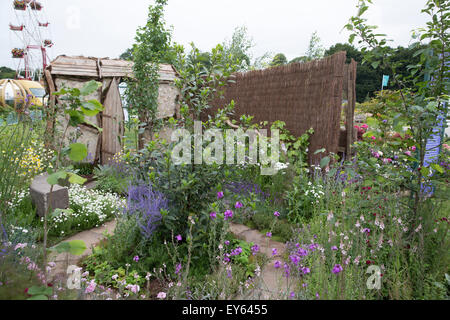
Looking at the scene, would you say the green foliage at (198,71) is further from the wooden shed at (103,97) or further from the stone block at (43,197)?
the wooden shed at (103,97)

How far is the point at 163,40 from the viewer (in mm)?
5758

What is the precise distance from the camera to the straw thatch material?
4.42 metres

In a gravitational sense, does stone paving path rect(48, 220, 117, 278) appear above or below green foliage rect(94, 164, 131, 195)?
below

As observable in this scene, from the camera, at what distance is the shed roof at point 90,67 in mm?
5641

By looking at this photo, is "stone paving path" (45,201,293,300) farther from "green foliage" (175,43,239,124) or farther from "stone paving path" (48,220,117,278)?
A: "green foliage" (175,43,239,124)

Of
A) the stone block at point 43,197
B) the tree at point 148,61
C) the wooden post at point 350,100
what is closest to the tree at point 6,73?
the tree at point 148,61

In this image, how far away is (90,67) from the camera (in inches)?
235

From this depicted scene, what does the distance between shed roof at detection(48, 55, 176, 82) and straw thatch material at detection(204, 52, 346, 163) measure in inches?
78.0

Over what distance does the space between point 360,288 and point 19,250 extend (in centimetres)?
237

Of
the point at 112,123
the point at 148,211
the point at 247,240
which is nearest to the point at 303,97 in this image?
the point at 247,240

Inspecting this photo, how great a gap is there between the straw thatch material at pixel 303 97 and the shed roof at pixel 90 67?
1.98 metres

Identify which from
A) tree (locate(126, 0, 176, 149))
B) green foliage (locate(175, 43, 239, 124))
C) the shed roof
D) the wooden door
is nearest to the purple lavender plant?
green foliage (locate(175, 43, 239, 124))
